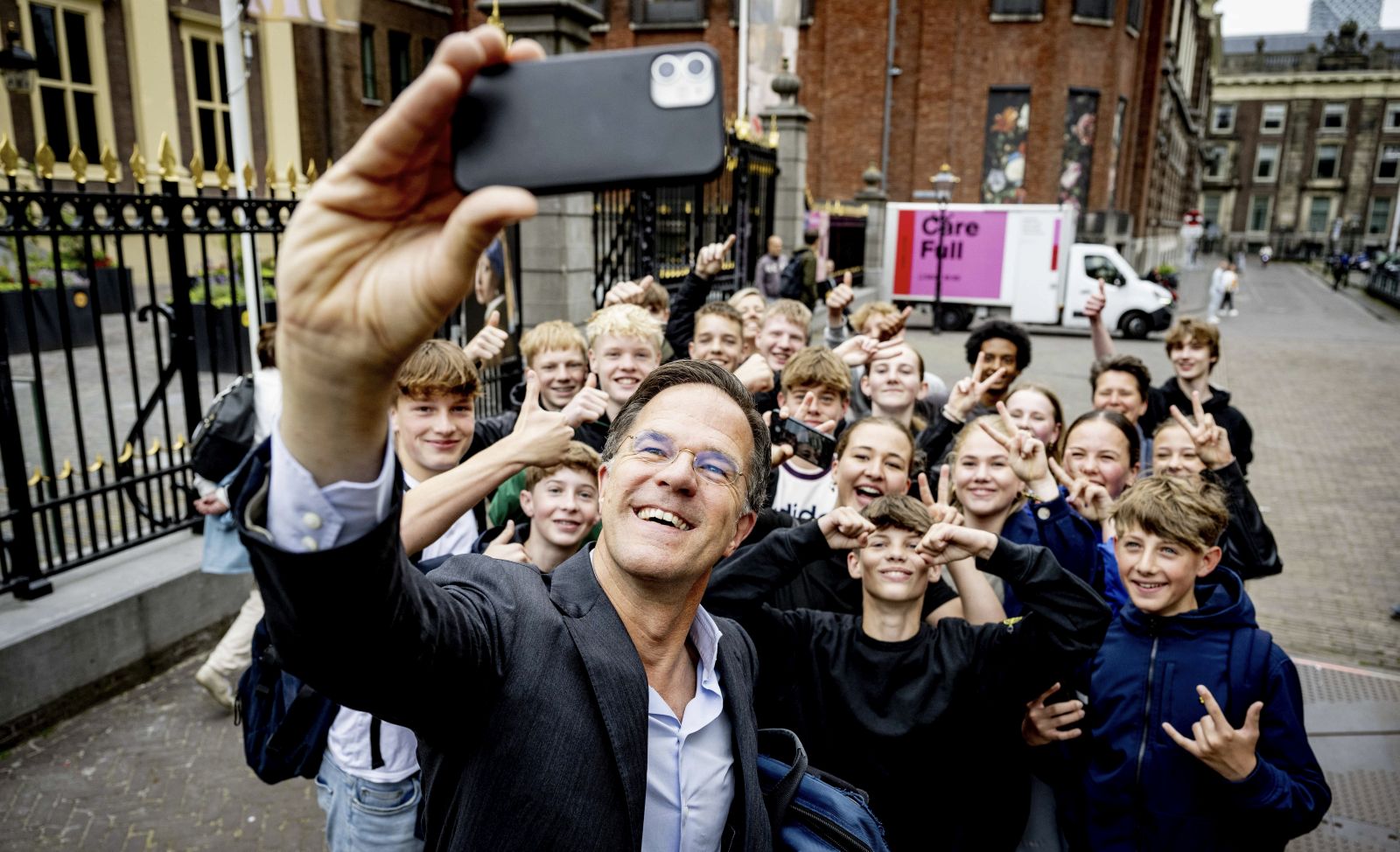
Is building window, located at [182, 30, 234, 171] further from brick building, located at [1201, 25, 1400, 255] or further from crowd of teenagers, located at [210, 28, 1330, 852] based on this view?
brick building, located at [1201, 25, 1400, 255]

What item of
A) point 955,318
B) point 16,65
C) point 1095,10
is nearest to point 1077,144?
point 1095,10

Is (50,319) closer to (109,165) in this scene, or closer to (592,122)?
(109,165)

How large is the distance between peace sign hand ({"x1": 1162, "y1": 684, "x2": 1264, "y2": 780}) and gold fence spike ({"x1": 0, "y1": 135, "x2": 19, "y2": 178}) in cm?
501

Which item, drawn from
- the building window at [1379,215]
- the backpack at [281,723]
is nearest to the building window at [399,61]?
the backpack at [281,723]

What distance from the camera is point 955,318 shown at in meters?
20.5

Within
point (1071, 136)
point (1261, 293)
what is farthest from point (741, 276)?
point (1261, 293)

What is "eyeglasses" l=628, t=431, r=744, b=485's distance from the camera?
1597 mm

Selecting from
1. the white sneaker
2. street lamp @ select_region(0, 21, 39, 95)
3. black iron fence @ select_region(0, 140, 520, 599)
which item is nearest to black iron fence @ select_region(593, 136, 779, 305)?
black iron fence @ select_region(0, 140, 520, 599)

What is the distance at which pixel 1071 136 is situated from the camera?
88.6 ft

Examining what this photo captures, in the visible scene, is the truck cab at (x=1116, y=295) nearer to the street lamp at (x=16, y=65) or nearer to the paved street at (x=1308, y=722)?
the paved street at (x=1308, y=722)

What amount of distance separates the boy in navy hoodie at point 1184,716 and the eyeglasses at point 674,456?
5.14ft

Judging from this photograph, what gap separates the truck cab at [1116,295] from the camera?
62.6 ft

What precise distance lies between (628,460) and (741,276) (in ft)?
33.6

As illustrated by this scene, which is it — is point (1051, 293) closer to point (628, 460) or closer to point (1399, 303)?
point (1399, 303)
